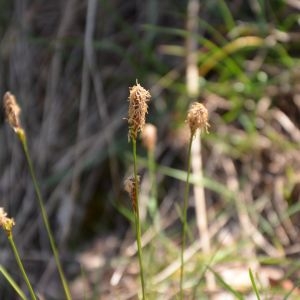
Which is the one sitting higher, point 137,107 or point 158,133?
point 158,133

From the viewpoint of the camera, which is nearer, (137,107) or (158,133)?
(137,107)

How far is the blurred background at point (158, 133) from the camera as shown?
1817 mm

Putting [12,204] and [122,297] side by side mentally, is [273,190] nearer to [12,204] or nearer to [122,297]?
[122,297]

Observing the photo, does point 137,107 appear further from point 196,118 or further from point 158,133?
point 158,133

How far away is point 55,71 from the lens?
2.20 meters

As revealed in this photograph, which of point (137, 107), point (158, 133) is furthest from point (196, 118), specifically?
point (158, 133)

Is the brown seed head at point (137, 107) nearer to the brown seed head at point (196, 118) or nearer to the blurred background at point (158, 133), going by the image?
the brown seed head at point (196, 118)

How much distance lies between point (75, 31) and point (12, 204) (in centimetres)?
64

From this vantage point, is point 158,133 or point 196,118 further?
point 158,133

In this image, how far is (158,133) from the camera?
2041 millimetres

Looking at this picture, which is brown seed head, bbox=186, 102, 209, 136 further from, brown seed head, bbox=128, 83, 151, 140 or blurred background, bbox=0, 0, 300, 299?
blurred background, bbox=0, 0, 300, 299

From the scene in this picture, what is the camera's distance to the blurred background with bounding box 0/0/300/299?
1.82m

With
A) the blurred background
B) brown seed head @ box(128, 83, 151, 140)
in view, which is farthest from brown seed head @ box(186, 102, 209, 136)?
the blurred background

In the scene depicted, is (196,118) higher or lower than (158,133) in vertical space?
lower
